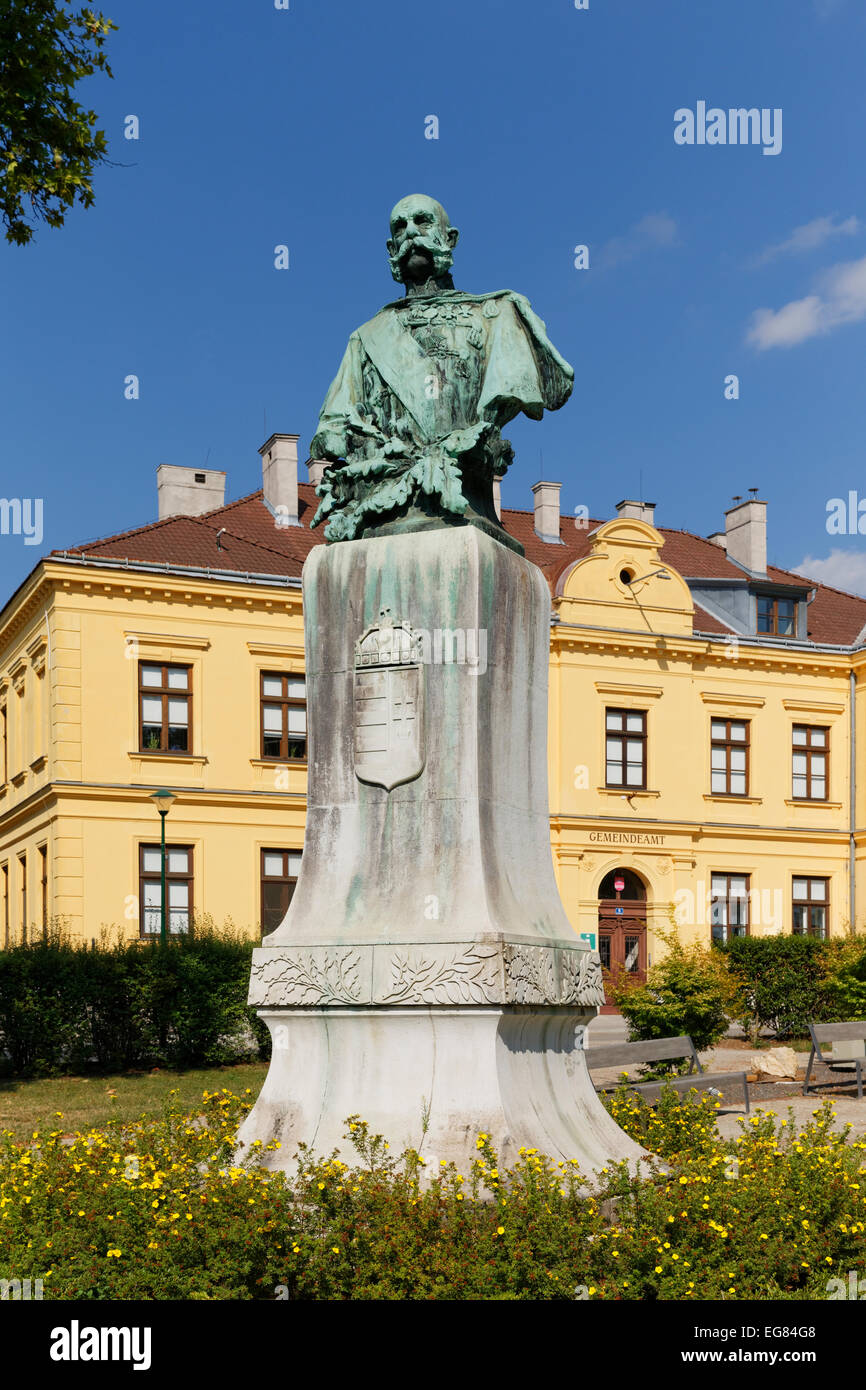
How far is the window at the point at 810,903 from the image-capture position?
38.3m

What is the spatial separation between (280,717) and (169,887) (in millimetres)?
4282

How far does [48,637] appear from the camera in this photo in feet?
101

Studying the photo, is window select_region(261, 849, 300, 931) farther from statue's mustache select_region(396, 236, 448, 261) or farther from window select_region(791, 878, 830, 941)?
statue's mustache select_region(396, 236, 448, 261)

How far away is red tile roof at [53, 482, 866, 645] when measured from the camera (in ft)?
105

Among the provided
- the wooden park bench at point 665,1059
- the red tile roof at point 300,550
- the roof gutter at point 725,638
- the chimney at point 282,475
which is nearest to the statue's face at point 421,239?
the wooden park bench at point 665,1059

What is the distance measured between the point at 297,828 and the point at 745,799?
11.7 m

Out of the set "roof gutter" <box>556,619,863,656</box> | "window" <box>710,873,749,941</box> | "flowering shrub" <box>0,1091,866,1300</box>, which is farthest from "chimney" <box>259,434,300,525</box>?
"flowering shrub" <box>0,1091,866,1300</box>

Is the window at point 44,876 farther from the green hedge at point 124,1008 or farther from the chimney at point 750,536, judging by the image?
the chimney at point 750,536

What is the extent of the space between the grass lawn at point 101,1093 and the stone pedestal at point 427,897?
24.4 feet

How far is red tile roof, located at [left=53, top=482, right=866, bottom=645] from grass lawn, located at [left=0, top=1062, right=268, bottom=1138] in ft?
43.9

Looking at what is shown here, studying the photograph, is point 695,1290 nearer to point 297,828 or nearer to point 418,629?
point 418,629

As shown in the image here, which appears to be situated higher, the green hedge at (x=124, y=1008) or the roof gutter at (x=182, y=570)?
the roof gutter at (x=182, y=570)

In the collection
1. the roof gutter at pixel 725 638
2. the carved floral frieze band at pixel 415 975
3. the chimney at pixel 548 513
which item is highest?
the chimney at pixel 548 513

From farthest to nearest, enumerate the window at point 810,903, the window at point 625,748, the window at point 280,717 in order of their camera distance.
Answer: the window at point 810,903 → the window at point 625,748 → the window at point 280,717
